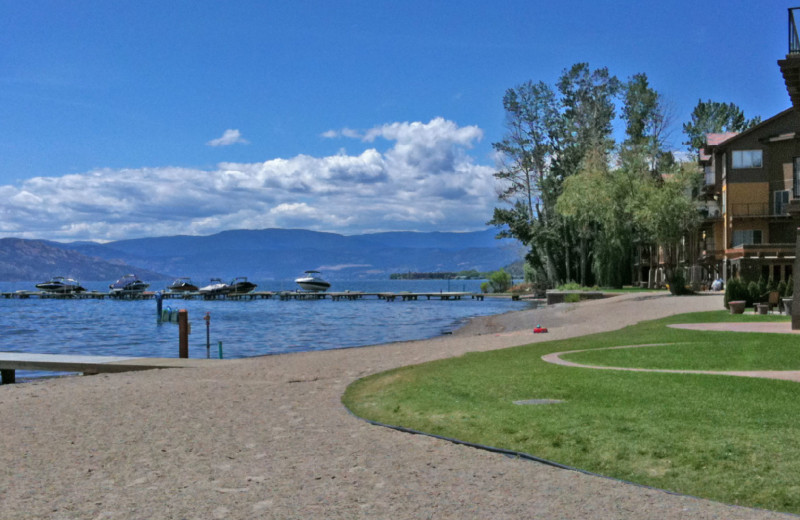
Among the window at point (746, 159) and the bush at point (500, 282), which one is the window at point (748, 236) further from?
the bush at point (500, 282)

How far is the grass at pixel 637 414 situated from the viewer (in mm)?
7730

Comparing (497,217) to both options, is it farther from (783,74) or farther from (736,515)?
(736,515)

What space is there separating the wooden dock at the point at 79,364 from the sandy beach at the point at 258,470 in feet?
15.7

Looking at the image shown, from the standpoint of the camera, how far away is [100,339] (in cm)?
4006

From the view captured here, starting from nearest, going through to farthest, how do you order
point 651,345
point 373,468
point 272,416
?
point 373,468 → point 272,416 → point 651,345

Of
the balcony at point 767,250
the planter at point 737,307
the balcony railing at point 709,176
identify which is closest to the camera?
the planter at point 737,307

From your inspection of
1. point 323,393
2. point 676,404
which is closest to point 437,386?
point 323,393

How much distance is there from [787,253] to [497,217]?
2597 centimetres

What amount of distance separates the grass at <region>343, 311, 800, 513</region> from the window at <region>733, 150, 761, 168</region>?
44629 mm

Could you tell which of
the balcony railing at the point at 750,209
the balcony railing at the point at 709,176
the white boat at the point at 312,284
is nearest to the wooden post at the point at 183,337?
the balcony railing at the point at 750,209

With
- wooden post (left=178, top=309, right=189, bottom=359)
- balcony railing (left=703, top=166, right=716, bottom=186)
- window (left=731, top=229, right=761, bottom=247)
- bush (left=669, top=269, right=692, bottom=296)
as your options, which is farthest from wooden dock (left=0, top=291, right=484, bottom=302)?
wooden post (left=178, top=309, right=189, bottom=359)

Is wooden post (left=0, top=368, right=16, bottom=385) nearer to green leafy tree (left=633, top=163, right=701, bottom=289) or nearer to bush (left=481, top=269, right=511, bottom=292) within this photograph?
green leafy tree (left=633, top=163, right=701, bottom=289)

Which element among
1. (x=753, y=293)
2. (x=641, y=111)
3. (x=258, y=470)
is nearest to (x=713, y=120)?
(x=641, y=111)

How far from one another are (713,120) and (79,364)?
82581mm
